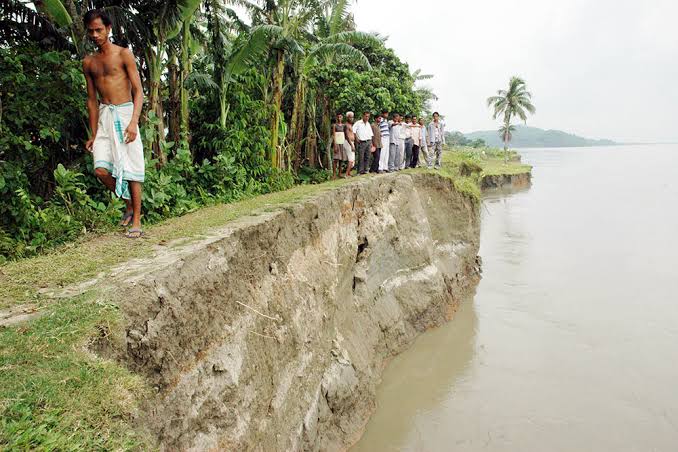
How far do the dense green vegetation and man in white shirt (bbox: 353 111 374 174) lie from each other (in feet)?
3.15

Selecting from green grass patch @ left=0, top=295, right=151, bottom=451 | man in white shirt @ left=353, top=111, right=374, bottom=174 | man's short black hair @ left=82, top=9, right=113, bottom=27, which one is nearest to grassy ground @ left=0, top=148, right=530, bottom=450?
green grass patch @ left=0, top=295, right=151, bottom=451

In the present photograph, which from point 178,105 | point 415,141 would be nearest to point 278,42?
point 178,105

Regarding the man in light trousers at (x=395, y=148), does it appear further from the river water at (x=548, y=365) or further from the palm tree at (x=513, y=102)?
the palm tree at (x=513, y=102)

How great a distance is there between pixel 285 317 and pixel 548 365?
221 inches

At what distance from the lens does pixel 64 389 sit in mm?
2188

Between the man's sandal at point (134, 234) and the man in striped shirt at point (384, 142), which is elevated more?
the man in striped shirt at point (384, 142)

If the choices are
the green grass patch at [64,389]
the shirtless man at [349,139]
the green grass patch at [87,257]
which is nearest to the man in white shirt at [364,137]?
the shirtless man at [349,139]

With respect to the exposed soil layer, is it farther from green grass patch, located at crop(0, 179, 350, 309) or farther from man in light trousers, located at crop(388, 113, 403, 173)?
man in light trousers, located at crop(388, 113, 403, 173)

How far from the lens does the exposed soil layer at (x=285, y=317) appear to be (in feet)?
10.2

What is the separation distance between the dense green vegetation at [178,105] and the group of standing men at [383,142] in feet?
1.93

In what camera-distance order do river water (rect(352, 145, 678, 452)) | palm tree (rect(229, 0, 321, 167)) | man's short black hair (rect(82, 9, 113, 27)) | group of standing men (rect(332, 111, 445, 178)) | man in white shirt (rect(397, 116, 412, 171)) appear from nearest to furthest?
man's short black hair (rect(82, 9, 113, 27)) → river water (rect(352, 145, 678, 452)) → palm tree (rect(229, 0, 321, 167)) → group of standing men (rect(332, 111, 445, 178)) → man in white shirt (rect(397, 116, 412, 171))

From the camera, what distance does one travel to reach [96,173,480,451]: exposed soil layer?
122 inches

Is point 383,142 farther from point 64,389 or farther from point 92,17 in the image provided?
point 64,389

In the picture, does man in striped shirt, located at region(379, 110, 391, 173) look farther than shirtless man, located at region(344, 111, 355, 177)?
Yes
